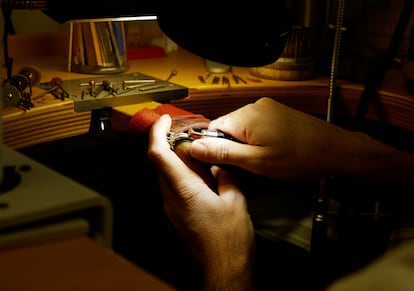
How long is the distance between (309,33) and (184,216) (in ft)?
2.56

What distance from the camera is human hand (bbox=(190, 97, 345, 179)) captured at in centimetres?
118

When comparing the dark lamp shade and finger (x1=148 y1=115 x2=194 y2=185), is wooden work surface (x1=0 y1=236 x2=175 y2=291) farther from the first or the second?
finger (x1=148 y1=115 x2=194 y2=185)

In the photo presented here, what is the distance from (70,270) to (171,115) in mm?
830

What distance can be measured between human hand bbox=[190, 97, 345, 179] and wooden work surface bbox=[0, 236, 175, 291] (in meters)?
0.61

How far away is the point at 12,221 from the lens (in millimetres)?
585

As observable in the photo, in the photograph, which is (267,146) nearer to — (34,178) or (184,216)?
(184,216)

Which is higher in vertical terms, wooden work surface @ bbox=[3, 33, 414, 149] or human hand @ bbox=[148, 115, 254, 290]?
wooden work surface @ bbox=[3, 33, 414, 149]

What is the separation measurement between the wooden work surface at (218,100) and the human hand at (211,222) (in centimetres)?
26

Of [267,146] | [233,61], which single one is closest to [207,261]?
[267,146]

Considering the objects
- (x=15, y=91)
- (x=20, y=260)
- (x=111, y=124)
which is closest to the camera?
(x=20, y=260)

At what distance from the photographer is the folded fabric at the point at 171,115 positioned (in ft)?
4.27

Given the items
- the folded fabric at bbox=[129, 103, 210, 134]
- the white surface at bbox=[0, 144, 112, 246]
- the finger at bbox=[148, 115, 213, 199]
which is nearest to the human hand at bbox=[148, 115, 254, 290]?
the finger at bbox=[148, 115, 213, 199]

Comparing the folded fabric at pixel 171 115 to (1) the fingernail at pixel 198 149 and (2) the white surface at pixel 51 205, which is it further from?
(2) the white surface at pixel 51 205

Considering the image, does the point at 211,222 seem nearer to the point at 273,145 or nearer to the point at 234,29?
the point at 273,145
